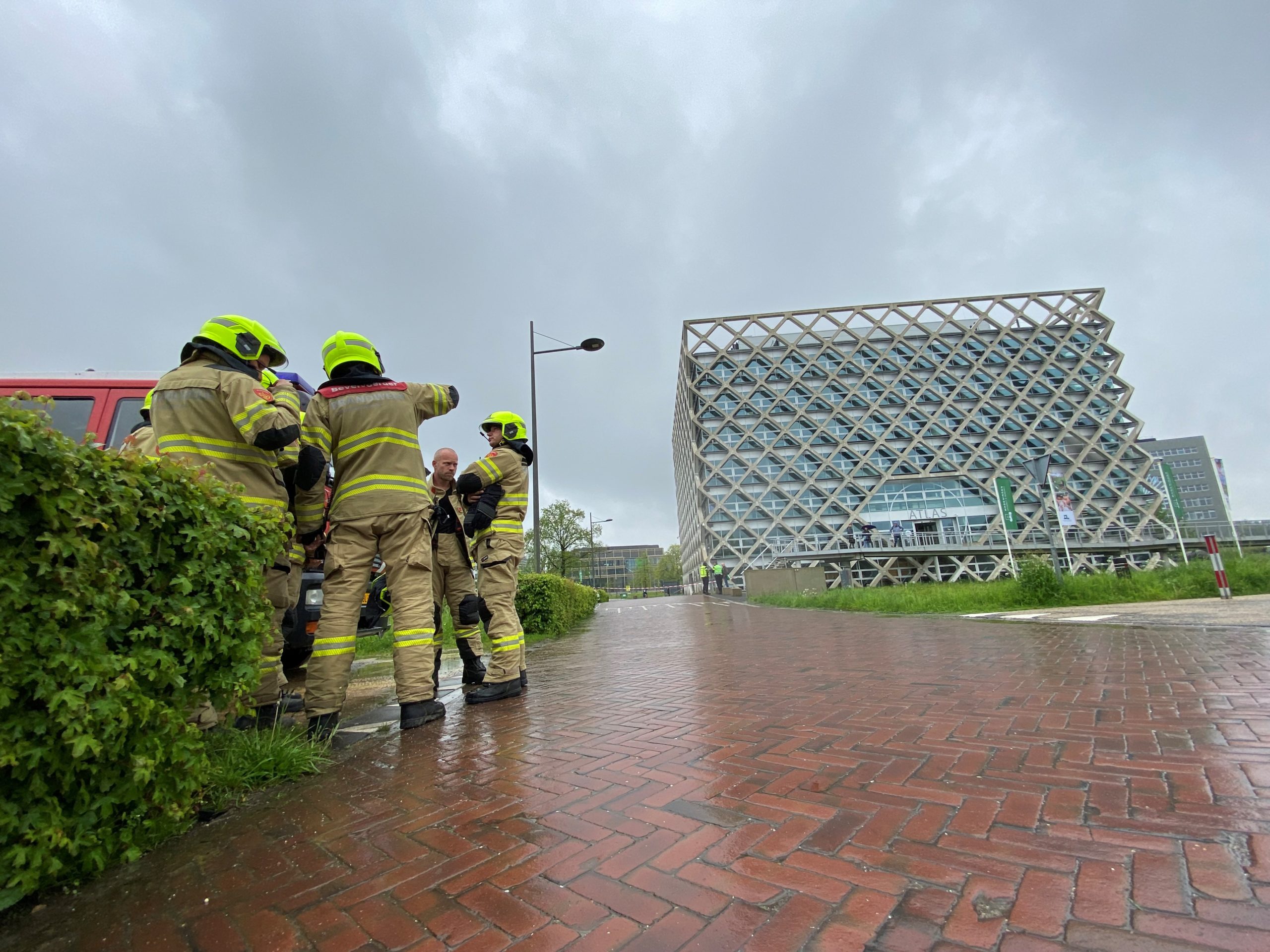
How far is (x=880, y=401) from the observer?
167 ft

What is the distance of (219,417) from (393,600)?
1.37m

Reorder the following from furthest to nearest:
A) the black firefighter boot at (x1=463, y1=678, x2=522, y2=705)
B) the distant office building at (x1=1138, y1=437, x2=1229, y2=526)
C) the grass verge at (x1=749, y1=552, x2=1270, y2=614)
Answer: the distant office building at (x1=1138, y1=437, x2=1229, y2=526) < the grass verge at (x1=749, y1=552, x2=1270, y2=614) < the black firefighter boot at (x1=463, y1=678, x2=522, y2=705)

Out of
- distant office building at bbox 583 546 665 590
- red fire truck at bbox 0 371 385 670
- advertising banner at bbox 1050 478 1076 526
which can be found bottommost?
advertising banner at bbox 1050 478 1076 526

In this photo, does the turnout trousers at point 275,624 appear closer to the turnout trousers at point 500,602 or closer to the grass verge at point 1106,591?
the turnout trousers at point 500,602

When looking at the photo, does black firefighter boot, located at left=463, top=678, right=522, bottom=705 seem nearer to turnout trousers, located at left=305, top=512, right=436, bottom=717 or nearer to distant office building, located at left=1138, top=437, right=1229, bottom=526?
turnout trousers, located at left=305, top=512, right=436, bottom=717

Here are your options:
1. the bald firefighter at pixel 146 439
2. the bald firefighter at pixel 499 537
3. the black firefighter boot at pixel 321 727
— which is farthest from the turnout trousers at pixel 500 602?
the bald firefighter at pixel 146 439

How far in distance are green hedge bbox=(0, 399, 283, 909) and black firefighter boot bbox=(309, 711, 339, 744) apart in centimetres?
103

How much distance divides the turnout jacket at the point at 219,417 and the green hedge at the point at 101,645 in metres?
0.84

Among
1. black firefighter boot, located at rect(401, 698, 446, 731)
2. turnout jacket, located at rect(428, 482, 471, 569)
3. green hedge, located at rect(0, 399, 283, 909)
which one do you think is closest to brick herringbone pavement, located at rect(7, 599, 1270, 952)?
black firefighter boot, located at rect(401, 698, 446, 731)

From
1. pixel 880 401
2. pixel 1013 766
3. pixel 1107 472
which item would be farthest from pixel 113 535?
pixel 1107 472

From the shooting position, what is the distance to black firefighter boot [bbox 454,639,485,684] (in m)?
4.62

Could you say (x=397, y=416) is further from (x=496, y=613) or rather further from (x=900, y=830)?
(x=900, y=830)

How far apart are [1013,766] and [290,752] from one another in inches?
124

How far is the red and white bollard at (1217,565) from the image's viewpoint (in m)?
9.97
